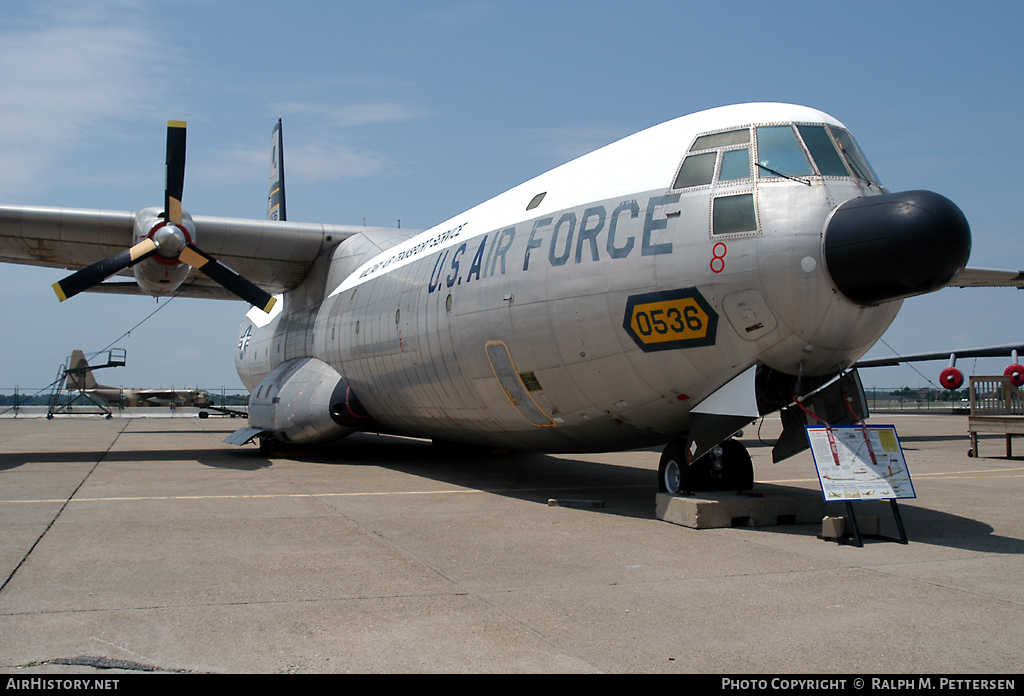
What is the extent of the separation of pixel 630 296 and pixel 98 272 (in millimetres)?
11034

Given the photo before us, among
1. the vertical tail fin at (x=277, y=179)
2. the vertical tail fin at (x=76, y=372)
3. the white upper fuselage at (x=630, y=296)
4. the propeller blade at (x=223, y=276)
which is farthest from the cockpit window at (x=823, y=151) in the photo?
the vertical tail fin at (x=76, y=372)

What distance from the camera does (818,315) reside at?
6684 millimetres

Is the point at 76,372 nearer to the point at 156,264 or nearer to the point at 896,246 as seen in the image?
the point at 156,264

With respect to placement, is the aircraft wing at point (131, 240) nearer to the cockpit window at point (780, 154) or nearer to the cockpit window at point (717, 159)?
the cockpit window at point (717, 159)

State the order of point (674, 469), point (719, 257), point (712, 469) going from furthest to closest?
point (712, 469) → point (674, 469) → point (719, 257)

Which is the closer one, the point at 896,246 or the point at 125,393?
the point at 896,246

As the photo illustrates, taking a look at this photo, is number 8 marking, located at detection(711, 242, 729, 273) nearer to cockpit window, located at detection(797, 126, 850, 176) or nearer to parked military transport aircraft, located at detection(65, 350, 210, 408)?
cockpit window, located at detection(797, 126, 850, 176)

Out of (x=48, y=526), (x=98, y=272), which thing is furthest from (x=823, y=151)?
(x=98, y=272)

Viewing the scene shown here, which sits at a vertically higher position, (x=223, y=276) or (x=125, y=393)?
(x=223, y=276)

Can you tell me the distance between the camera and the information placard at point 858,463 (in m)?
6.50

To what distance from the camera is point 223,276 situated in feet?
49.6

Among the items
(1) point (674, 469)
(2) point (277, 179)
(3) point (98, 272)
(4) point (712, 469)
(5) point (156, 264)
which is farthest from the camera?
(2) point (277, 179)

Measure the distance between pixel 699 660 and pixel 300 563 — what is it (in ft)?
11.3

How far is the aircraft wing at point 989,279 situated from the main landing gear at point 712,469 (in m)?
11.9
